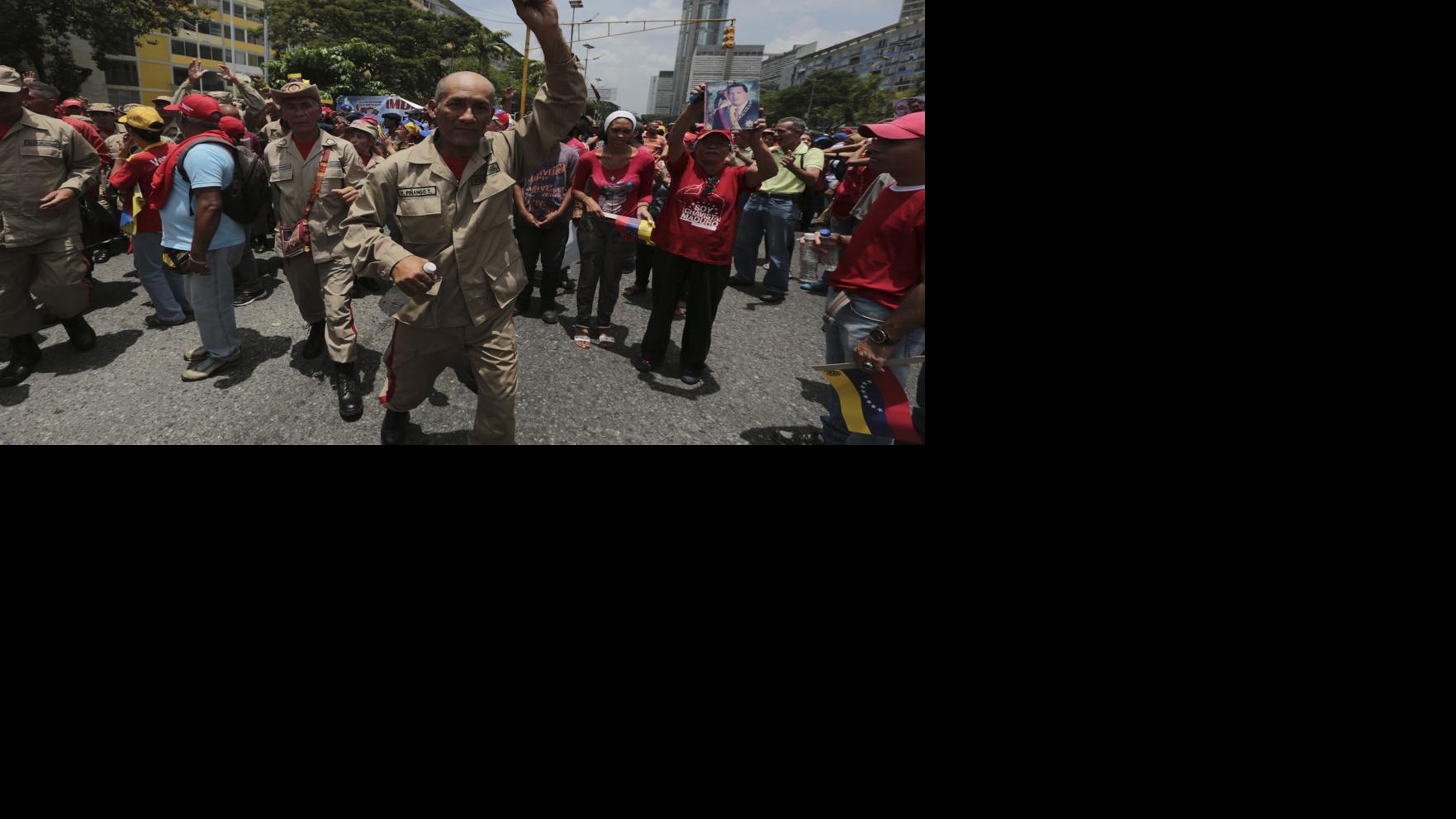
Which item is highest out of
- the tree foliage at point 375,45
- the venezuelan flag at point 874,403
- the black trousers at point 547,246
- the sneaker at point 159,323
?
the tree foliage at point 375,45

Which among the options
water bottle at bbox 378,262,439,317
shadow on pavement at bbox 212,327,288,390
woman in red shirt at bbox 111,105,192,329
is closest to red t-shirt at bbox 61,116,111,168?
woman in red shirt at bbox 111,105,192,329

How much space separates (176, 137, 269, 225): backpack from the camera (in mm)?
3623

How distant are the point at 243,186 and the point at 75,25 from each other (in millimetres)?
934

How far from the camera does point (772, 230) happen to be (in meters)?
6.74

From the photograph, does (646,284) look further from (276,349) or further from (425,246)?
(425,246)

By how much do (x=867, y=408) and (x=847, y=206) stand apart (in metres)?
3.69

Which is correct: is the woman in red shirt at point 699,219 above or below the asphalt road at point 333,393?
above

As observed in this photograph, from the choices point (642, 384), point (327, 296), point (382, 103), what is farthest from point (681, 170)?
point (382, 103)

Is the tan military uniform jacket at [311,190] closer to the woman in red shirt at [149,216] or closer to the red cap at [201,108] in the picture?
the red cap at [201,108]

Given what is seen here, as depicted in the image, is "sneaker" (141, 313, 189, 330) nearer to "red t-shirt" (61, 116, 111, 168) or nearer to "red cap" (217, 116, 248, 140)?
"red t-shirt" (61, 116, 111, 168)

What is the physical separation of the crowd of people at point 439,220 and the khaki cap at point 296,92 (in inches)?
0.6

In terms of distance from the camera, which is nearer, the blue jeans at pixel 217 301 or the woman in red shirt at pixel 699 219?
the blue jeans at pixel 217 301

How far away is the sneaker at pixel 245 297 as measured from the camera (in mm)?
5199

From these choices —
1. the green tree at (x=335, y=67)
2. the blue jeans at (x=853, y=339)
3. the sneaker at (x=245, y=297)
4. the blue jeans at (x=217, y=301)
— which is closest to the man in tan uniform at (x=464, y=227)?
the blue jeans at (x=853, y=339)
